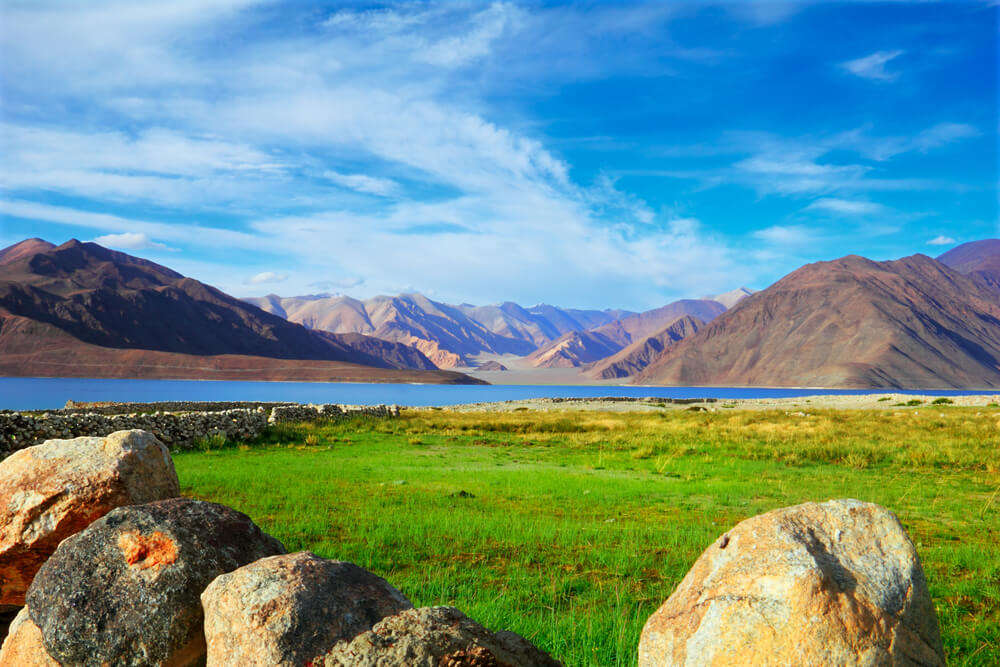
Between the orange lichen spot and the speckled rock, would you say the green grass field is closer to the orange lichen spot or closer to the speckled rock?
the orange lichen spot

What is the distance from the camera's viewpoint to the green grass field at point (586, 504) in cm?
704

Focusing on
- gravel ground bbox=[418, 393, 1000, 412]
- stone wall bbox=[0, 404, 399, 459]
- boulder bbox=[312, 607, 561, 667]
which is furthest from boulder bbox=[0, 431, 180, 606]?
gravel ground bbox=[418, 393, 1000, 412]

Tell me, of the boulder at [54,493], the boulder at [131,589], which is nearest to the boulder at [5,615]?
the boulder at [54,493]

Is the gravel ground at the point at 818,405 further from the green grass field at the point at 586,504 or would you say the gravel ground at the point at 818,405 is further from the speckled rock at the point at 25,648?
the speckled rock at the point at 25,648

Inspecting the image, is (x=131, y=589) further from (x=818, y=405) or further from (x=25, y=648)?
(x=818, y=405)

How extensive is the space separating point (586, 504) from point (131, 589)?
10.7m

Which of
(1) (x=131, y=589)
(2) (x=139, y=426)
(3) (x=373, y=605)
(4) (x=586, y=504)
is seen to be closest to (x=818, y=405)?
(4) (x=586, y=504)

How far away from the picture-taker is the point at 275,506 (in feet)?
41.1

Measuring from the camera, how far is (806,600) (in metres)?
3.12

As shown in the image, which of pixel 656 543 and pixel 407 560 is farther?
pixel 656 543

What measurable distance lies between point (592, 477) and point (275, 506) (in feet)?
30.6

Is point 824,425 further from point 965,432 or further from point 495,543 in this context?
point 495,543

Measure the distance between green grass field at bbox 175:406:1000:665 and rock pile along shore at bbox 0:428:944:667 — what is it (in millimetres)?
2442

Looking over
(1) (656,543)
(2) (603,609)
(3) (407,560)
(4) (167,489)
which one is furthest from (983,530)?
(4) (167,489)
